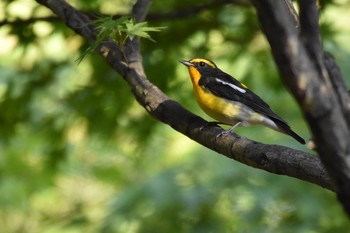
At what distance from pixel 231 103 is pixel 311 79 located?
10.7 feet

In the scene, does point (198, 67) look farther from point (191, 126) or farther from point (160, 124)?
point (191, 126)

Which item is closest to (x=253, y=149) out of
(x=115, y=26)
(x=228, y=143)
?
(x=228, y=143)

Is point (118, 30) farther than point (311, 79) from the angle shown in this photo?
Yes

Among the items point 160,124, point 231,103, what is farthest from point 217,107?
point 160,124

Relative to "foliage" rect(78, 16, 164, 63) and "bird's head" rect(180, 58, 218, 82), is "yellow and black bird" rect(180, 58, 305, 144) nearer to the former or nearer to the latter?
"bird's head" rect(180, 58, 218, 82)

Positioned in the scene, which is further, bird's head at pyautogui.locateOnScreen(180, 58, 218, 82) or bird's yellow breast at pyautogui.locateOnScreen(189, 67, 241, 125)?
bird's head at pyautogui.locateOnScreen(180, 58, 218, 82)

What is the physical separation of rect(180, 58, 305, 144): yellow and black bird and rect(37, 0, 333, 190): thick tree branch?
1.10m

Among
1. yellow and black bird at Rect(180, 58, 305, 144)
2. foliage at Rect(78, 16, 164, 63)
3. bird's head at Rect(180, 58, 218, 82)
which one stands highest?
foliage at Rect(78, 16, 164, 63)

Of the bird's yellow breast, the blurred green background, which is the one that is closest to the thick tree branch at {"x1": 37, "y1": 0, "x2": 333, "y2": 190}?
the bird's yellow breast

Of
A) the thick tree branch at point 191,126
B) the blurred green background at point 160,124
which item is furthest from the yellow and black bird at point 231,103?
the thick tree branch at point 191,126

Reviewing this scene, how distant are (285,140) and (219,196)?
819mm

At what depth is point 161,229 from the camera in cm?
628

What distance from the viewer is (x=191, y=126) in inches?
133

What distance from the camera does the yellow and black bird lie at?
16.0 ft
